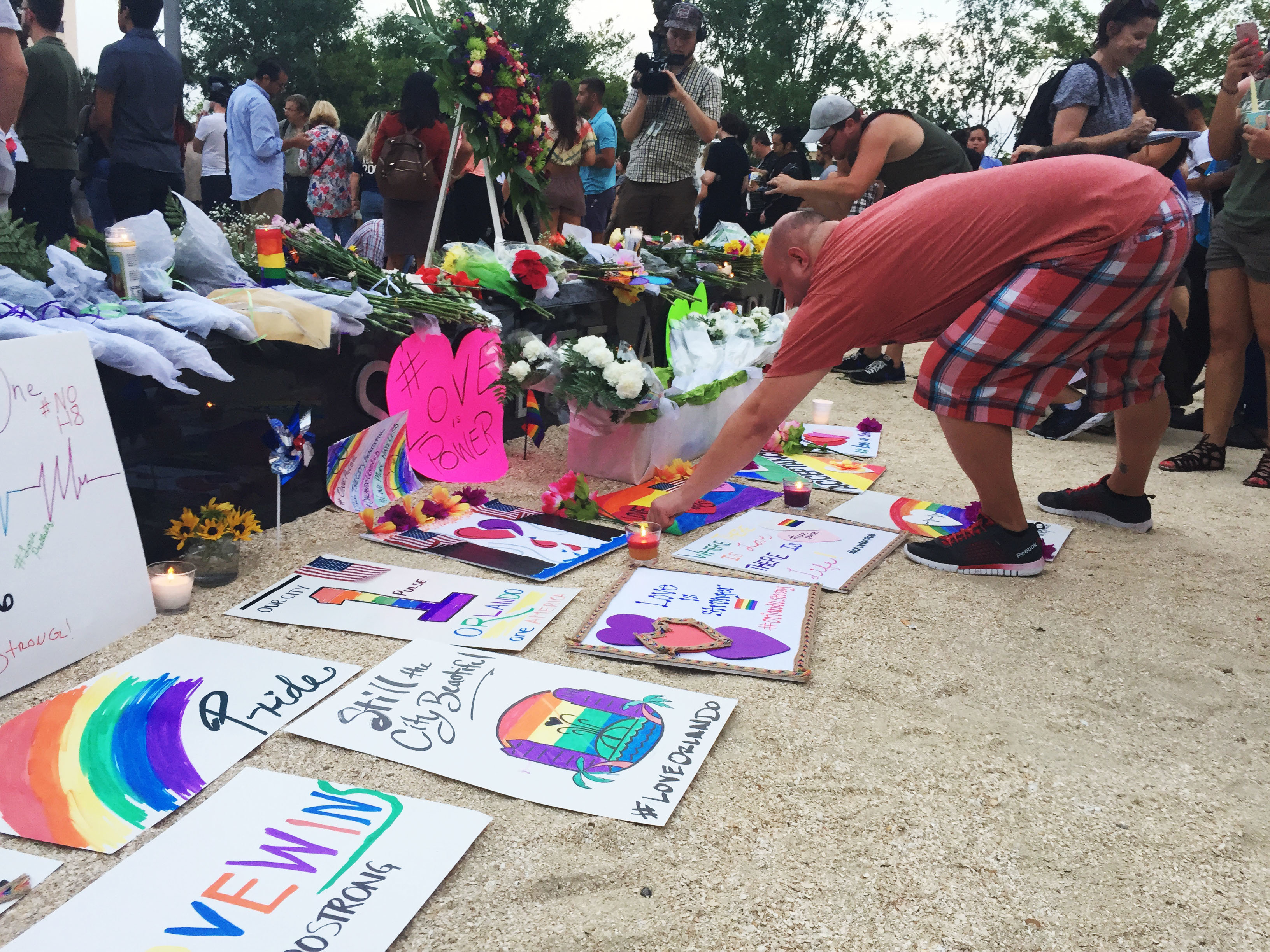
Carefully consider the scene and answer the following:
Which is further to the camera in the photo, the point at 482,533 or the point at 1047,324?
the point at 482,533

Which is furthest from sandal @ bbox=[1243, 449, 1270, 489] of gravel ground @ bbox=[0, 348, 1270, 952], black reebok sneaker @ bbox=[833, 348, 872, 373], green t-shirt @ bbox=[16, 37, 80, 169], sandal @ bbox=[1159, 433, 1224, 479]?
green t-shirt @ bbox=[16, 37, 80, 169]

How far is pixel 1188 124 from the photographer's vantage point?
4.89 metres

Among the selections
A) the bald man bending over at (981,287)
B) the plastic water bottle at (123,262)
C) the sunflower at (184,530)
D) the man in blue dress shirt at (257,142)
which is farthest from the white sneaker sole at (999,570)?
the man in blue dress shirt at (257,142)

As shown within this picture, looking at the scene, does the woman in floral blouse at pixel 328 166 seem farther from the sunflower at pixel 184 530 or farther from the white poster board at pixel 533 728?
the white poster board at pixel 533 728

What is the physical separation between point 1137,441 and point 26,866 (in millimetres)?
3049

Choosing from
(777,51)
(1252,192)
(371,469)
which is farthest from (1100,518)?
(777,51)

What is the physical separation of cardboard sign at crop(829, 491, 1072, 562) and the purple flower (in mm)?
1183

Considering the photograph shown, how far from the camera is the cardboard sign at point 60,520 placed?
178cm

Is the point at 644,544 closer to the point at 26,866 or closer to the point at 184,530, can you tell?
the point at 184,530

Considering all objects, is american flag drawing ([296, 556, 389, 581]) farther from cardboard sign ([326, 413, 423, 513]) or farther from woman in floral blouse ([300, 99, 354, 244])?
woman in floral blouse ([300, 99, 354, 244])

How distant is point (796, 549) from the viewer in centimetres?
276

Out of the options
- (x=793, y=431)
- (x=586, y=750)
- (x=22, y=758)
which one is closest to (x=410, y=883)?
(x=586, y=750)

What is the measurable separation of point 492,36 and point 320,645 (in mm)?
2747

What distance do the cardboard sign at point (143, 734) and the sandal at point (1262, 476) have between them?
3.56 meters
